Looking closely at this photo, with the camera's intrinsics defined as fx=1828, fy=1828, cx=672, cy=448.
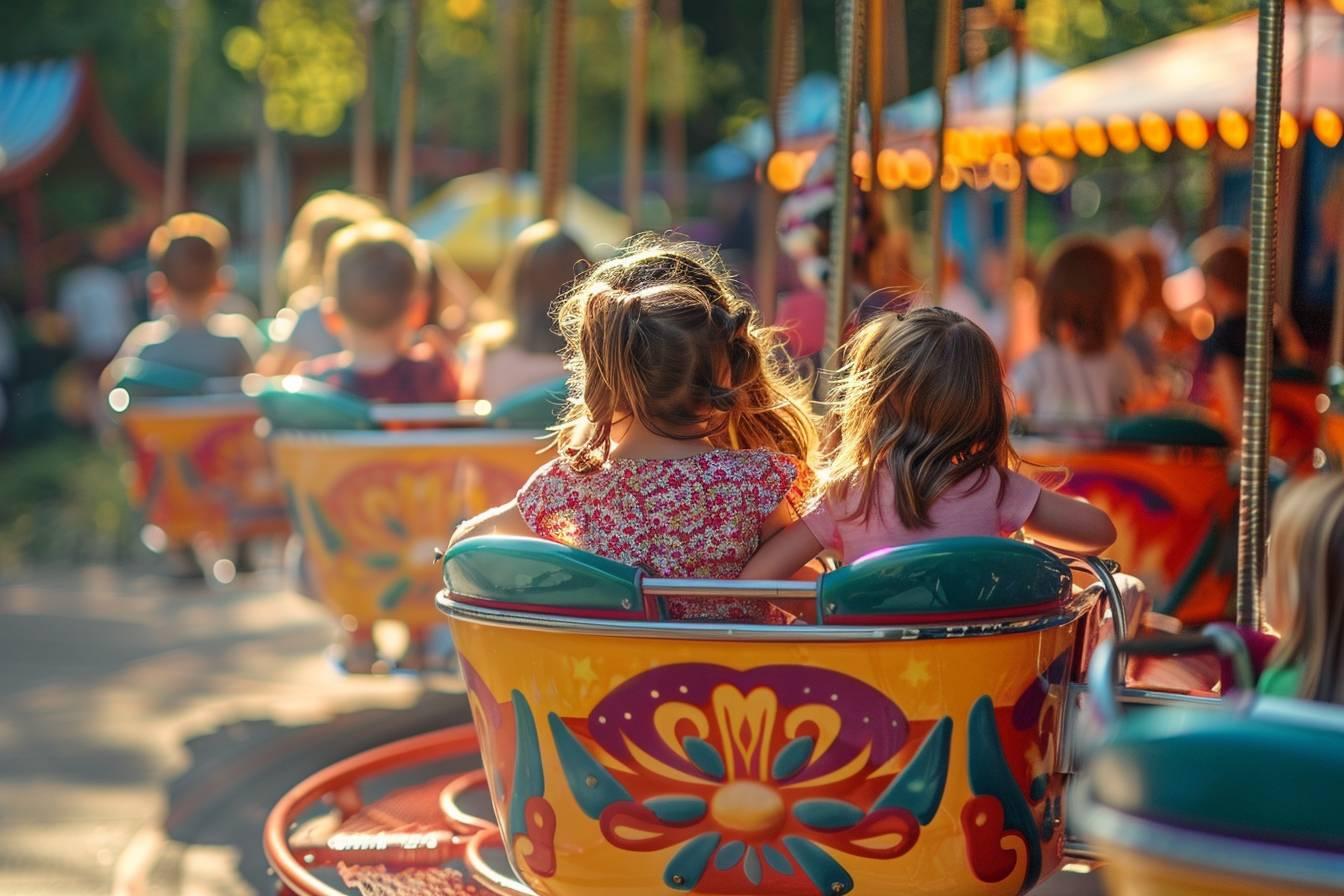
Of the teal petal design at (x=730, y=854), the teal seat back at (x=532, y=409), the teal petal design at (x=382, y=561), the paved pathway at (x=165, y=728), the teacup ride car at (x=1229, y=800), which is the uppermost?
the teal seat back at (x=532, y=409)

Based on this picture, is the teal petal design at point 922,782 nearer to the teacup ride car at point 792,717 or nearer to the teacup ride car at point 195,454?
the teacup ride car at point 792,717

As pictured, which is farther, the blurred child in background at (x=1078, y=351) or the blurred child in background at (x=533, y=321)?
the blurred child in background at (x=1078, y=351)

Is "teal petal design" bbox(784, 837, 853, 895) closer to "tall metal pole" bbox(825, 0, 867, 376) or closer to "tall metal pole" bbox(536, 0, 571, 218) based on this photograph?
"tall metal pole" bbox(825, 0, 867, 376)

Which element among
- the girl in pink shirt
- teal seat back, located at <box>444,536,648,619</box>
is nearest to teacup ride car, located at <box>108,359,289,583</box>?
teal seat back, located at <box>444,536,648,619</box>

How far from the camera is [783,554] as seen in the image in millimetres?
2656

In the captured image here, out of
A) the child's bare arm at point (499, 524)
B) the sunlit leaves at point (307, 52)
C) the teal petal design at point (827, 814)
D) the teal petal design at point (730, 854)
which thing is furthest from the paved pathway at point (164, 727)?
the sunlit leaves at point (307, 52)

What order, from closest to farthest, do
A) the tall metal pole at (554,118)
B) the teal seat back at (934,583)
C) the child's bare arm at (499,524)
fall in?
the teal seat back at (934,583) → the child's bare arm at (499,524) → the tall metal pole at (554,118)

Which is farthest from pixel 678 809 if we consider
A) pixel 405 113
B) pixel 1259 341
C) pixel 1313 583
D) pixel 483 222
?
pixel 483 222

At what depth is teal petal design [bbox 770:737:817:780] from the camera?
96.0 inches

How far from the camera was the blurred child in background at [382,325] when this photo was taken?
4711 mm

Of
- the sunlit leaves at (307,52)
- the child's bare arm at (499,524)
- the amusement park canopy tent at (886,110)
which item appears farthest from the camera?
the sunlit leaves at (307,52)

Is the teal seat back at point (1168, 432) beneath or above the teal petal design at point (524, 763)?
above

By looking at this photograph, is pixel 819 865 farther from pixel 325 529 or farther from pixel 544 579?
pixel 325 529

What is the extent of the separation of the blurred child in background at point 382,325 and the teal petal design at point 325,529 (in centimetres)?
42
